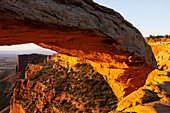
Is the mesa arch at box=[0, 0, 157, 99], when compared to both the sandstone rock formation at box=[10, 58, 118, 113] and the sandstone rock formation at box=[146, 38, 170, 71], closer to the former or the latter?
the sandstone rock formation at box=[146, 38, 170, 71]

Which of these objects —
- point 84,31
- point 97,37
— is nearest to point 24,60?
point 97,37

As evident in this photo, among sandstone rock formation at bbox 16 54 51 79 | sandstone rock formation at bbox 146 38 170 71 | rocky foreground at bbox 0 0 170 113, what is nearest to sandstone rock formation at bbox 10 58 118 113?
rocky foreground at bbox 0 0 170 113

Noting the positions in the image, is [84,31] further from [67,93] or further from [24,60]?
[24,60]

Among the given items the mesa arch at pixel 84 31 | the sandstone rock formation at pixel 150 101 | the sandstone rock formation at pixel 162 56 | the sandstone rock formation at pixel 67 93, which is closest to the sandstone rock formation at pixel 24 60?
the sandstone rock formation at pixel 67 93

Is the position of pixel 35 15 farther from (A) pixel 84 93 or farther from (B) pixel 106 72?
(A) pixel 84 93

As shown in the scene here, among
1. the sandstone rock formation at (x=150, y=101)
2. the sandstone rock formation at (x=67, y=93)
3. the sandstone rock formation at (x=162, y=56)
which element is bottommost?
the sandstone rock formation at (x=67, y=93)

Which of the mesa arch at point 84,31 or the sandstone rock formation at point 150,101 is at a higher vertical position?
the mesa arch at point 84,31

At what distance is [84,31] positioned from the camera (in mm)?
5523

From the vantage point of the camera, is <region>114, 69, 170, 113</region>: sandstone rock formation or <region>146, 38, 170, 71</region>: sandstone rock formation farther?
<region>146, 38, 170, 71</region>: sandstone rock formation

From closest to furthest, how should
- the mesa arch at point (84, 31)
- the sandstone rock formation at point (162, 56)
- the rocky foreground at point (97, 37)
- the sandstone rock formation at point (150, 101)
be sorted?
the sandstone rock formation at point (150, 101) → the rocky foreground at point (97, 37) → the mesa arch at point (84, 31) → the sandstone rock formation at point (162, 56)

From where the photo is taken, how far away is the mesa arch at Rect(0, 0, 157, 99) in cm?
385

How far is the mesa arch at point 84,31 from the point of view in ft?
12.6

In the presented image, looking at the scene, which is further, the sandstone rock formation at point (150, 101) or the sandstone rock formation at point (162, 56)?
the sandstone rock formation at point (162, 56)

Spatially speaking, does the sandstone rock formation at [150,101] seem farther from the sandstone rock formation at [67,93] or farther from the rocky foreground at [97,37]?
the sandstone rock formation at [67,93]
